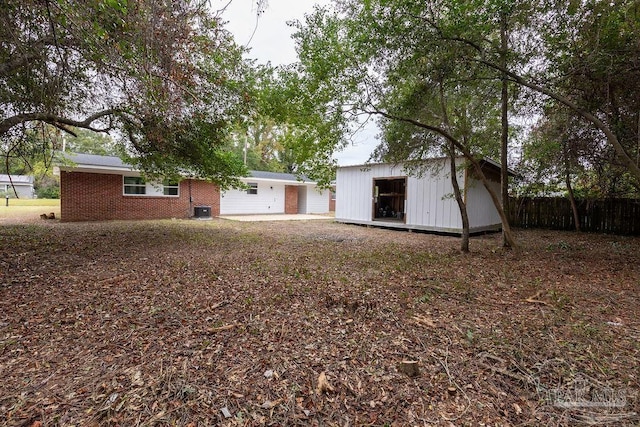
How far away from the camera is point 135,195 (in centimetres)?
1390

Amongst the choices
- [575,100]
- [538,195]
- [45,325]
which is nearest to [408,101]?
[575,100]

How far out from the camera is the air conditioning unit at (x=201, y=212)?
15.2 m

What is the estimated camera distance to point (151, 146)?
7.88 metres

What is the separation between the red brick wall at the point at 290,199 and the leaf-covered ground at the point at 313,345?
15628 millimetres

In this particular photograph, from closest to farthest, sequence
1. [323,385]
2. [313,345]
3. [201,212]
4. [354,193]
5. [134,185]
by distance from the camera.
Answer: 1. [323,385]
2. [313,345]
3. [354,193]
4. [134,185]
5. [201,212]

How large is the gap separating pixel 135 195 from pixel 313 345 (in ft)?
46.7

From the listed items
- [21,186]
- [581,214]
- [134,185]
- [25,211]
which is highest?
[21,186]

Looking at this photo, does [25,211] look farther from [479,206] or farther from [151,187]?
[479,206]

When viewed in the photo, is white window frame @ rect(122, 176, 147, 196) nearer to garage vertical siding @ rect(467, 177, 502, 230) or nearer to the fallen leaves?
garage vertical siding @ rect(467, 177, 502, 230)

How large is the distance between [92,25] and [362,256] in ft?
18.3

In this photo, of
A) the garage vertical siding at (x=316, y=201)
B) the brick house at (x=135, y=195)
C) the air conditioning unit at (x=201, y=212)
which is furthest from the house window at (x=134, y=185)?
the garage vertical siding at (x=316, y=201)

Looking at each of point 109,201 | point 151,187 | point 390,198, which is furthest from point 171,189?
point 390,198

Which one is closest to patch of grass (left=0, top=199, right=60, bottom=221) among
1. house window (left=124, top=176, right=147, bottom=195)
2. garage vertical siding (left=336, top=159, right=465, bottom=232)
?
house window (left=124, top=176, right=147, bottom=195)

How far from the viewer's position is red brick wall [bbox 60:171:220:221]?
12.3 m
